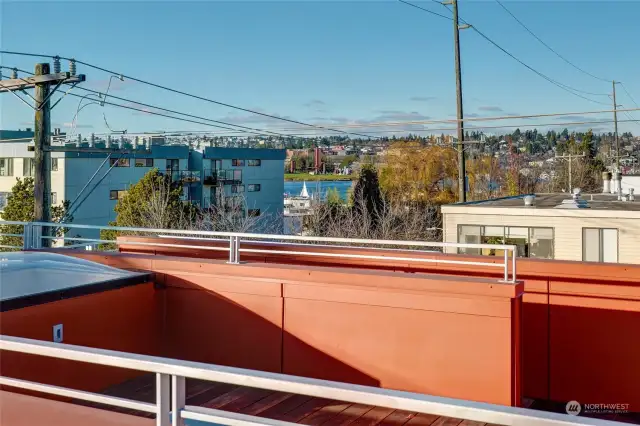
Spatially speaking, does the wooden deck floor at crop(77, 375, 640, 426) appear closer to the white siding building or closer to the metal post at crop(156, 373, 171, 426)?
the metal post at crop(156, 373, 171, 426)

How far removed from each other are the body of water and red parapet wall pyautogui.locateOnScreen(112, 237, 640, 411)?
30.7 m

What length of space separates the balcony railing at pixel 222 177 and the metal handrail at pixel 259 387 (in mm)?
48177

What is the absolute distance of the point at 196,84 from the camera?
31906mm

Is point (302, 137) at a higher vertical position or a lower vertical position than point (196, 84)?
lower

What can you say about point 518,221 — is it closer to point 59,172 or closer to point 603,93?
point 59,172

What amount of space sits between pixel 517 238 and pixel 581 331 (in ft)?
35.0

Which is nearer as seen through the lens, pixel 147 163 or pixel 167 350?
pixel 167 350

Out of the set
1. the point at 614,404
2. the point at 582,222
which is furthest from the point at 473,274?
the point at 582,222

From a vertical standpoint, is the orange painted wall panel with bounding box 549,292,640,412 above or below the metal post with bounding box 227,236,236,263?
below

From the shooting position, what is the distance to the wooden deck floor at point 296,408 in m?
5.58

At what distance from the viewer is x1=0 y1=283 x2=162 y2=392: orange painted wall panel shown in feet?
19.8

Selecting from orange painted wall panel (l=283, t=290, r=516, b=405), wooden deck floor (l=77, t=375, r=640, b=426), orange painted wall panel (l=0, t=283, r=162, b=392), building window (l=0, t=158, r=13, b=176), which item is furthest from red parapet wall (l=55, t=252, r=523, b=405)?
building window (l=0, t=158, r=13, b=176)

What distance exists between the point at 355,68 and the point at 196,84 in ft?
30.1

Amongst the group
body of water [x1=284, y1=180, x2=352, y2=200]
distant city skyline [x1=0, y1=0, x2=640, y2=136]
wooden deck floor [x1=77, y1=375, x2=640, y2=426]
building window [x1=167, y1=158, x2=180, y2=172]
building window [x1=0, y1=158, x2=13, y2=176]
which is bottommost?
wooden deck floor [x1=77, y1=375, x2=640, y2=426]
